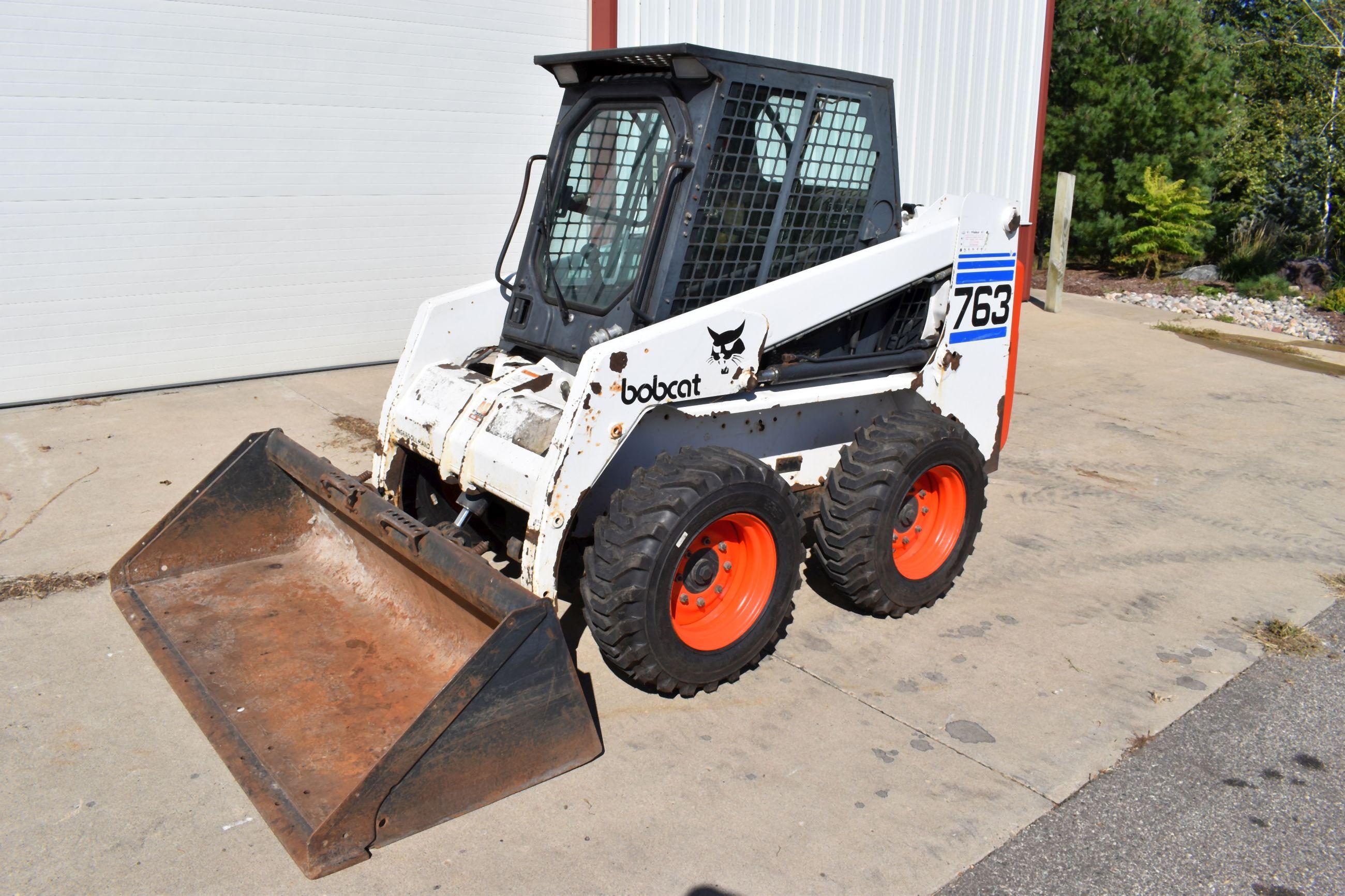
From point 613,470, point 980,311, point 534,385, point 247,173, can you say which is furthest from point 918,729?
point 247,173

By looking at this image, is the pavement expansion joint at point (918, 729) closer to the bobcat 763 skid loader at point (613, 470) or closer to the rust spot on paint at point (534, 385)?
the bobcat 763 skid loader at point (613, 470)

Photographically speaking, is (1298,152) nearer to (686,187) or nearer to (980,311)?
(980,311)

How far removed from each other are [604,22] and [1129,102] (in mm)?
10013

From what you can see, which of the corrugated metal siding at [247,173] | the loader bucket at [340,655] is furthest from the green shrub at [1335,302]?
the loader bucket at [340,655]

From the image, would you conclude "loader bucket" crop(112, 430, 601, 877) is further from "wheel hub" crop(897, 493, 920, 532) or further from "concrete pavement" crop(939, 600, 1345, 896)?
"wheel hub" crop(897, 493, 920, 532)

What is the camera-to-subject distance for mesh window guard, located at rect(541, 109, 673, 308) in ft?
14.1

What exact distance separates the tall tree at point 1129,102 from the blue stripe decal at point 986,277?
1235 centimetres

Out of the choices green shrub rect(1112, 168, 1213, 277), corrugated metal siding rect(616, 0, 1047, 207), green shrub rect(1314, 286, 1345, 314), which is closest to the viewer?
corrugated metal siding rect(616, 0, 1047, 207)

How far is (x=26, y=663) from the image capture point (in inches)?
165

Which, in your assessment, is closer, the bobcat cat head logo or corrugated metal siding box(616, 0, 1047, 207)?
the bobcat cat head logo

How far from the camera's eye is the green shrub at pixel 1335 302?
43.4ft

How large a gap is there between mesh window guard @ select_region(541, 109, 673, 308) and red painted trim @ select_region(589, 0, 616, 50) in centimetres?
502

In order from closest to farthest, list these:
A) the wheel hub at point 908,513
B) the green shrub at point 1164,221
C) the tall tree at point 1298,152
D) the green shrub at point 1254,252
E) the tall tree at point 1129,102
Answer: the wheel hub at point 908,513, the tall tree at point 1298,152, the green shrub at point 1254,252, the green shrub at point 1164,221, the tall tree at point 1129,102

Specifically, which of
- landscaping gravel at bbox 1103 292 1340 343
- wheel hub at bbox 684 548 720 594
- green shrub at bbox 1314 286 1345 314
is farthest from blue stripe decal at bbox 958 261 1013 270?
green shrub at bbox 1314 286 1345 314
